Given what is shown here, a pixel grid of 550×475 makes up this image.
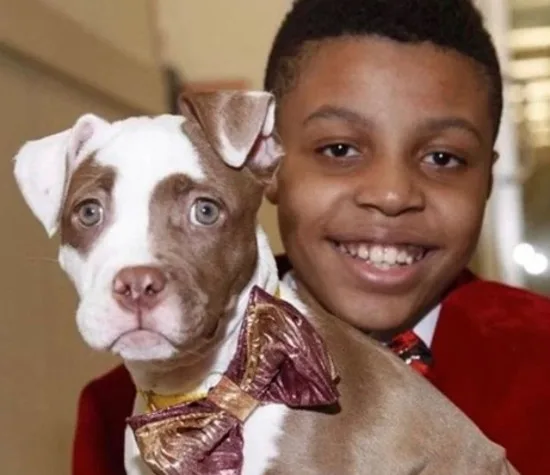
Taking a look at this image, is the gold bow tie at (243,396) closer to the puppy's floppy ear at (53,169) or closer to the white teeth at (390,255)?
the puppy's floppy ear at (53,169)

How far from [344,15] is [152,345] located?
0.66 meters

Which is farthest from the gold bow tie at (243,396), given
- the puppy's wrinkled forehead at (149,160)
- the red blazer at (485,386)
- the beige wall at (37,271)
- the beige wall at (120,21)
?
the beige wall at (120,21)

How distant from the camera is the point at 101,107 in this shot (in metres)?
2.07

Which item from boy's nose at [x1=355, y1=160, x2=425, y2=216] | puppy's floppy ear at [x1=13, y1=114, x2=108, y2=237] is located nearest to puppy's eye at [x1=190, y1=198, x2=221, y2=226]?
puppy's floppy ear at [x1=13, y1=114, x2=108, y2=237]

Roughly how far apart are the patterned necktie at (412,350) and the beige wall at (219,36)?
3.85ft

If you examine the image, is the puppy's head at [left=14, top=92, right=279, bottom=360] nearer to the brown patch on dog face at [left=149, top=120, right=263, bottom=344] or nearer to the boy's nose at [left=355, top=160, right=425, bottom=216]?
the brown patch on dog face at [left=149, top=120, right=263, bottom=344]

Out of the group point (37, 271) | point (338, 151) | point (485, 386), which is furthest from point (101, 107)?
point (485, 386)

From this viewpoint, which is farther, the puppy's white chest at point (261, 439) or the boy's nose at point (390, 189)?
the boy's nose at point (390, 189)

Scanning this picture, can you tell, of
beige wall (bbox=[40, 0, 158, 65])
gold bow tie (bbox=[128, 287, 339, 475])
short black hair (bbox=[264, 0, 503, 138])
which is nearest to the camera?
gold bow tie (bbox=[128, 287, 339, 475])

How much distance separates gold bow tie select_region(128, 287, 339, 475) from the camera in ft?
A: 3.15

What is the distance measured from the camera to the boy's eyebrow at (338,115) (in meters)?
1.32

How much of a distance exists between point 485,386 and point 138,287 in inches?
22.4

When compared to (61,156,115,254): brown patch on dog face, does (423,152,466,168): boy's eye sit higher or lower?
lower

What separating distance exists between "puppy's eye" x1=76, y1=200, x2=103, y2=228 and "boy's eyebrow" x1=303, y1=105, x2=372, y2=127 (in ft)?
1.53
